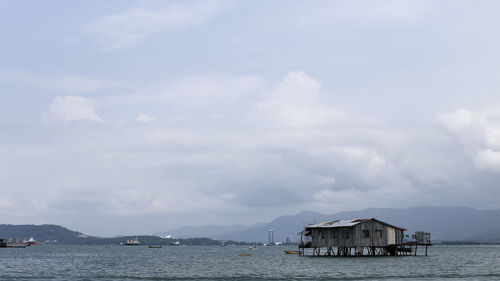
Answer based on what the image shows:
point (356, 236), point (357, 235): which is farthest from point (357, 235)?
point (356, 236)

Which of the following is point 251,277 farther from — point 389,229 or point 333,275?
point 389,229

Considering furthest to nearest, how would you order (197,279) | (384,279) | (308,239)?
(308,239) < (197,279) < (384,279)

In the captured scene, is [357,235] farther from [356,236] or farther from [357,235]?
[356,236]

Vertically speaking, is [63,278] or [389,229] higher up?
[389,229]

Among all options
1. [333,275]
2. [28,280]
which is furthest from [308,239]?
[28,280]

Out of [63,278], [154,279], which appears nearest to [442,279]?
[154,279]

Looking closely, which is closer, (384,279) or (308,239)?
(384,279)

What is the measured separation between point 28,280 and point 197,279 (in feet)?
64.0

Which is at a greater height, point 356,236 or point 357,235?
point 357,235

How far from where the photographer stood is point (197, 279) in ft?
215

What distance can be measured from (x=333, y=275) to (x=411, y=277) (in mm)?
9015

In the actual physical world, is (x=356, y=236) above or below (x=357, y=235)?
below

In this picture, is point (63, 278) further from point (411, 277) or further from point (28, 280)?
point (411, 277)

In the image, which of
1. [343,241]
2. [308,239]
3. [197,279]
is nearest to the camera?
[197,279]
